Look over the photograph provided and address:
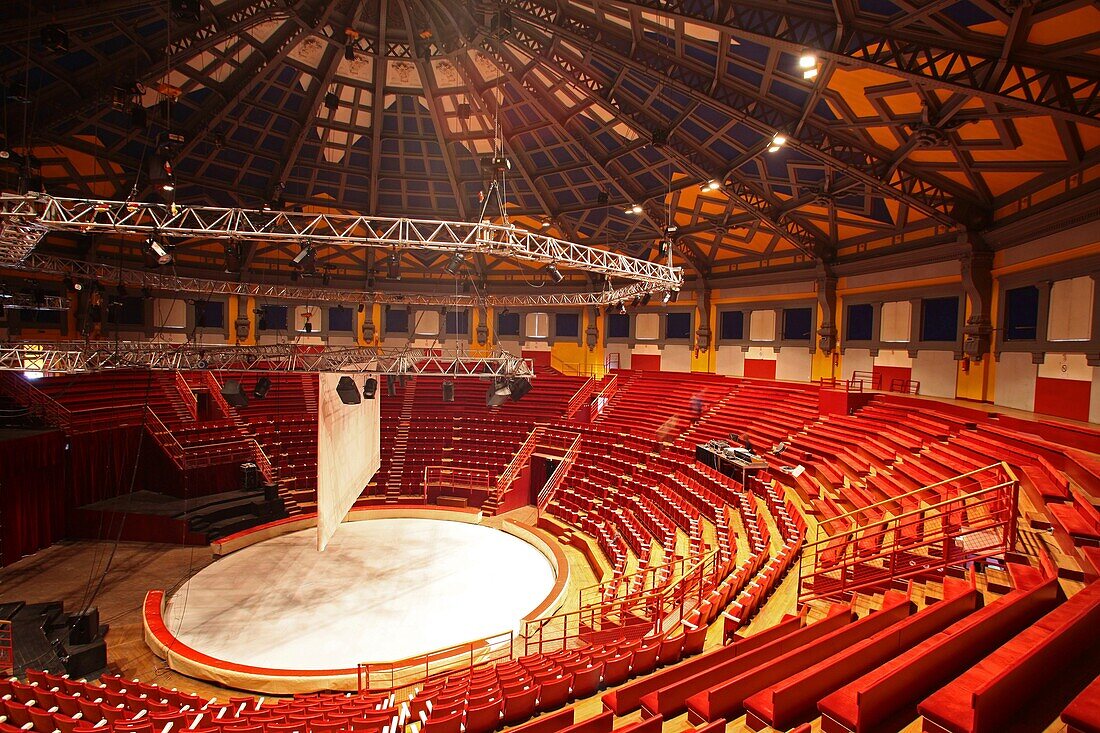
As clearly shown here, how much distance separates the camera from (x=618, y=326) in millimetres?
28578

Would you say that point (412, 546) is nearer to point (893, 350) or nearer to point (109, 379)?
point (109, 379)

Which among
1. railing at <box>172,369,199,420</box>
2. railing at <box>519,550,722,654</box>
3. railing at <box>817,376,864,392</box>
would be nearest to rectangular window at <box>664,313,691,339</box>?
railing at <box>817,376,864,392</box>

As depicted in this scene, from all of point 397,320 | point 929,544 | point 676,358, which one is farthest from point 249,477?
point 929,544

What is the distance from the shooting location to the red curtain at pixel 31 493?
14.0 meters

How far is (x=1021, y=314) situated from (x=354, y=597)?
18.0 m

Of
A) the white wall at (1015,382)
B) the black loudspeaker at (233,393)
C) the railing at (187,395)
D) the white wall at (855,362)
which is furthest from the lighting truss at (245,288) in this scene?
the white wall at (1015,382)

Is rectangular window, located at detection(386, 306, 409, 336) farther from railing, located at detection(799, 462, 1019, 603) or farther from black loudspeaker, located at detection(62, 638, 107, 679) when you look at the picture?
railing, located at detection(799, 462, 1019, 603)

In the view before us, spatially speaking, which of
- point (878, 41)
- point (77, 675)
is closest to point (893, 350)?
point (878, 41)

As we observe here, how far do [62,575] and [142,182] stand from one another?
12403 mm

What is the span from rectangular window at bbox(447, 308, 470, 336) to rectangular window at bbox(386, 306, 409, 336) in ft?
7.79

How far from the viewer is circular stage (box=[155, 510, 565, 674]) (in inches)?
445

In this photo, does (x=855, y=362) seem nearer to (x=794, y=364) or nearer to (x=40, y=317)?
(x=794, y=364)

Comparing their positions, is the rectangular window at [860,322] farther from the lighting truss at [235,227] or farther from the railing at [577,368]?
the railing at [577,368]

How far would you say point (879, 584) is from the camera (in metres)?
6.79
